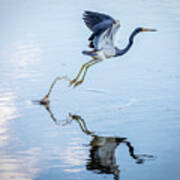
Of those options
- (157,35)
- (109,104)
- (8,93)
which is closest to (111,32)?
(109,104)

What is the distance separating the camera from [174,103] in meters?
9.40

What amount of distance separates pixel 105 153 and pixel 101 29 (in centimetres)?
288

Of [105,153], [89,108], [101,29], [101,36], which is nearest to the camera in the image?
[105,153]

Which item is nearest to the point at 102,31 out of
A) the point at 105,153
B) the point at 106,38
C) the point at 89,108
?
the point at 106,38

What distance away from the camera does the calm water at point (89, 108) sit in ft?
23.9

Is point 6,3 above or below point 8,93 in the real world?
above

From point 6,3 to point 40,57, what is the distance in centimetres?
728

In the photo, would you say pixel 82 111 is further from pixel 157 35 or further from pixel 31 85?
pixel 157 35

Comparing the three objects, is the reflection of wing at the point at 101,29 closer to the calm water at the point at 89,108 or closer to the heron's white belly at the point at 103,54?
the heron's white belly at the point at 103,54

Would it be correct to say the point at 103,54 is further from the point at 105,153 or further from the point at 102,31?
the point at 105,153

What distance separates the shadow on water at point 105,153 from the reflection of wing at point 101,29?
1.90 meters

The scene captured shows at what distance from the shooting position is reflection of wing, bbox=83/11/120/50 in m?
9.74

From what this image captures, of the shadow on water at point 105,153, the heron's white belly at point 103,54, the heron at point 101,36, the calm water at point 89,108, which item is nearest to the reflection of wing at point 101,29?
the heron at point 101,36

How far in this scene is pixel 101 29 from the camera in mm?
9781
